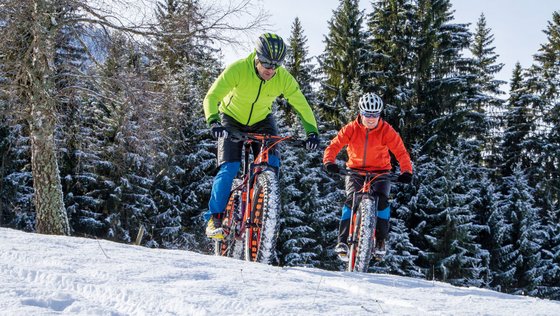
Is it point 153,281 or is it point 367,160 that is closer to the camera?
point 153,281

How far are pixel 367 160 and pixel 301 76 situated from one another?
31446 mm

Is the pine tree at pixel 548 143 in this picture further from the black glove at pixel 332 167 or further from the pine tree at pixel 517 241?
the black glove at pixel 332 167

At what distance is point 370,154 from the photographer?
736 centimetres

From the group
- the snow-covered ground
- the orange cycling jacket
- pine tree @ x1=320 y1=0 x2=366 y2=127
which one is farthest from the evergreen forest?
the snow-covered ground

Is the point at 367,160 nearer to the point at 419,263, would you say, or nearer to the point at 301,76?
the point at 419,263

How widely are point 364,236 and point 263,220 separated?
5.38ft

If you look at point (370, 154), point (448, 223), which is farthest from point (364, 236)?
point (448, 223)

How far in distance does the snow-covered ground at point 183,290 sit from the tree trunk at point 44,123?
24.6ft

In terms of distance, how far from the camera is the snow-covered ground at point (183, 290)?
8.77 ft

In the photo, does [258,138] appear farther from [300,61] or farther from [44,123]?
[300,61]

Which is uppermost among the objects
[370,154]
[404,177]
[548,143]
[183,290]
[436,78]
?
[436,78]

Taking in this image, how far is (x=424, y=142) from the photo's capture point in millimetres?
34250

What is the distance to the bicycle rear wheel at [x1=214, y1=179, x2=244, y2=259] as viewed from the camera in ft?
20.3

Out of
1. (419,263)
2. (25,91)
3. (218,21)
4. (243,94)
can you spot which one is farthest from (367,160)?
(419,263)
